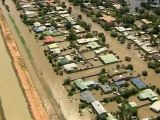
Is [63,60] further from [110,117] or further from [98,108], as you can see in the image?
[110,117]

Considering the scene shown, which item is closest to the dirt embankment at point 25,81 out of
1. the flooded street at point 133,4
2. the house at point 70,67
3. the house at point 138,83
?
the house at point 70,67

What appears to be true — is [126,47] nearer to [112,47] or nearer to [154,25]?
[112,47]

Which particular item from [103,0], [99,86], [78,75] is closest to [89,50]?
[78,75]

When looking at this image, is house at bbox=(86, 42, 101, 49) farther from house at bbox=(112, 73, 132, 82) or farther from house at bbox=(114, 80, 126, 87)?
house at bbox=(114, 80, 126, 87)

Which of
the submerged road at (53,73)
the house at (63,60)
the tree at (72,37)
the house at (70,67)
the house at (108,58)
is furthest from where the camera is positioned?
the tree at (72,37)

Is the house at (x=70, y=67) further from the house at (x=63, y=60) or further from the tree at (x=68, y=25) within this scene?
the tree at (x=68, y=25)

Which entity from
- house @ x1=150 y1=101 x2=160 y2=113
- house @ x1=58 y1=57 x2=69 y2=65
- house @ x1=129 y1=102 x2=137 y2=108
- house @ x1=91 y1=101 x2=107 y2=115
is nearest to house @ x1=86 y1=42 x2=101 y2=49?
house @ x1=58 y1=57 x2=69 y2=65
